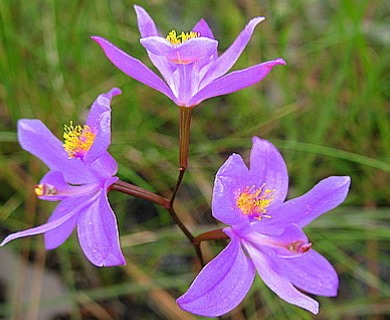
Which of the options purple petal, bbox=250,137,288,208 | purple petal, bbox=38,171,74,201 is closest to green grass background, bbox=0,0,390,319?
purple petal, bbox=250,137,288,208

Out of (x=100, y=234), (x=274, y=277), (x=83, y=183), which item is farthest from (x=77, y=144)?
(x=274, y=277)

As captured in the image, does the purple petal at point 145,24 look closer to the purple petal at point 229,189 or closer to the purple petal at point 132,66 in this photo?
the purple petal at point 132,66

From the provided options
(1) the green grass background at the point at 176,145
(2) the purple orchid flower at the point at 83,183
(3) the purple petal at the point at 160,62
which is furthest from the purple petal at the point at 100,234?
(1) the green grass background at the point at 176,145

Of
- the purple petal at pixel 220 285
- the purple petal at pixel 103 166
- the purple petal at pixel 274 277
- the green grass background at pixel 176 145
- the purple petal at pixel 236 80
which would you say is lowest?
the green grass background at pixel 176 145

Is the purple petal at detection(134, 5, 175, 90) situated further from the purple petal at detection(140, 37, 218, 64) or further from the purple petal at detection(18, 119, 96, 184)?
the purple petal at detection(18, 119, 96, 184)

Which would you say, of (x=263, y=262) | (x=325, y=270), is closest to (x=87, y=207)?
(x=263, y=262)

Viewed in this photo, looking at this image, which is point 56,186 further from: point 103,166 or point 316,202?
point 316,202

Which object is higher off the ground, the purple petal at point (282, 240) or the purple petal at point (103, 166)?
the purple petal at point (103, 166)
